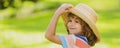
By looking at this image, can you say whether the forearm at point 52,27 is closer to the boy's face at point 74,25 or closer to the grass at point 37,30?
the boy's face at point 74,25

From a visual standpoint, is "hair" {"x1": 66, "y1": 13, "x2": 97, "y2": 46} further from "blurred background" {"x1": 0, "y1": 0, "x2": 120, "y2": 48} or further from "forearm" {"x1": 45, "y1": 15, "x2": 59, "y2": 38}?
"blurred background" {"x1": 0, "y1": 0, "x2": 120, "y2": 48}

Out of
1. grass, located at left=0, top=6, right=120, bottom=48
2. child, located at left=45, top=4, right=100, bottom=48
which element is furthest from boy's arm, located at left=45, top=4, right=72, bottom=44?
grass, located at left=0, top=6, right=120, bottom=48

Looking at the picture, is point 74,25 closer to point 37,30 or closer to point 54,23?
point 54,23

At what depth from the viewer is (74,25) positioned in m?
3.50

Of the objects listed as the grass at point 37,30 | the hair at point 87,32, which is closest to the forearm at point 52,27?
the hair at point 87,32

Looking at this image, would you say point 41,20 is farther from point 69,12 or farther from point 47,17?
point 69,12

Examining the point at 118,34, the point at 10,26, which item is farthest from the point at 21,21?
the point at 118,34

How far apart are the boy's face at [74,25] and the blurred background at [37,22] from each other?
113 inches

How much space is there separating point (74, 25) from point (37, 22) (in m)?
3.39

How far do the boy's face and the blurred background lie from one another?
288cm

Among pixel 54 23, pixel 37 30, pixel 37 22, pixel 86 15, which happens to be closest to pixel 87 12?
pixel 86 15

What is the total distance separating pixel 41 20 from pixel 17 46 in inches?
20.0

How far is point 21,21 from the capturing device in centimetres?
693

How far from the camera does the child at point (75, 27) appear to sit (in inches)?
136
